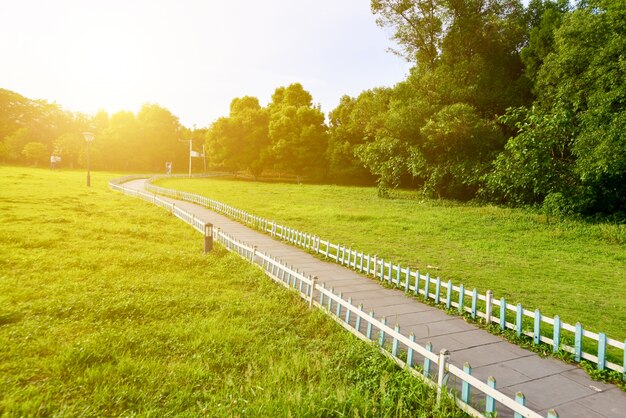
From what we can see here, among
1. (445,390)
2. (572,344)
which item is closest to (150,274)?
(445,390)

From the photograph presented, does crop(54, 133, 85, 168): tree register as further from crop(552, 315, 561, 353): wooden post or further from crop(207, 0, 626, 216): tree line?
crop(552, 315, 561, 353): wooden post

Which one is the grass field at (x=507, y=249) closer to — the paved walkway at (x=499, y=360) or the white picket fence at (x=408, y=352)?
the paved walkway at (x=499, y=360)

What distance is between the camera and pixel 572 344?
253 inches

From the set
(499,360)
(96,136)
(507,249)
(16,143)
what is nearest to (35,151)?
(16,143)

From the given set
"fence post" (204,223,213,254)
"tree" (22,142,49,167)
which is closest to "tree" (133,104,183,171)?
"tree" (22,142,49,167)

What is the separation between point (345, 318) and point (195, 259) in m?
5.98

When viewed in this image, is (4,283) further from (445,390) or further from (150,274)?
(445,390)

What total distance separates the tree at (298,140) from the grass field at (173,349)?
43.0 metres

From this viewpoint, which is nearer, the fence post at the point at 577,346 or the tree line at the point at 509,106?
the fence post at the point at 577,346

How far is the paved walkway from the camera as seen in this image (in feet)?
16.0

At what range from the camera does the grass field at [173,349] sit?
4609mm

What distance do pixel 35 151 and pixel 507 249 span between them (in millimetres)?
81078

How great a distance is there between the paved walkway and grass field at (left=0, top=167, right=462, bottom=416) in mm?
1303

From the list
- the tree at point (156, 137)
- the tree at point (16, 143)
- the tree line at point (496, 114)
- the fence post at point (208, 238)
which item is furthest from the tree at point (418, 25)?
the tree at point (16, 143)
